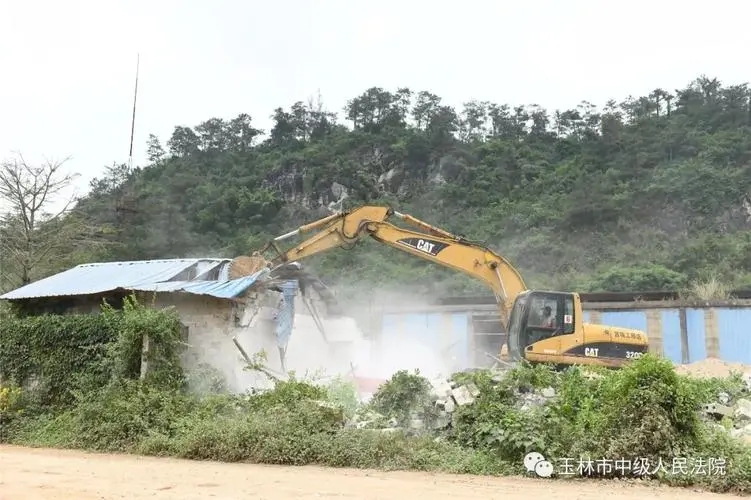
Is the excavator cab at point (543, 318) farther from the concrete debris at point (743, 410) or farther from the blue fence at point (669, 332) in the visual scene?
the blue fence at point (669, 332)

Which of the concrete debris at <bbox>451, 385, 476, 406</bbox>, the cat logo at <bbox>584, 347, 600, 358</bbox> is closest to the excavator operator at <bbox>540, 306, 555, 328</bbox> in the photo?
the cat logo at <bbox>584, 347, 600, 358</bbox>

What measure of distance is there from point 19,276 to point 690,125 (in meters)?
44.1

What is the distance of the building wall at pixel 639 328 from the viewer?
63.0 feet

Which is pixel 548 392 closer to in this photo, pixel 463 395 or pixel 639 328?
pixel 463 395

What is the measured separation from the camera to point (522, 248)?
39094mm

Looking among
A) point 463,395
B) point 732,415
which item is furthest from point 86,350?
point 732,415

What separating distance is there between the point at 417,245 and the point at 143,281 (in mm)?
5848

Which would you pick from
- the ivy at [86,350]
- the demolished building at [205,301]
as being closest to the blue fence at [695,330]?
the demolished building at [205,301]

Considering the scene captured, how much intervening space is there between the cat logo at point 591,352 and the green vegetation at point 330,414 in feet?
6.90

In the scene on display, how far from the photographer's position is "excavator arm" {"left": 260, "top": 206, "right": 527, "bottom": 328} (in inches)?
550

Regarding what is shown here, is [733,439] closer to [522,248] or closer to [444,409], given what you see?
[444,409]

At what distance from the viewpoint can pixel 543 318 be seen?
41.2 feet

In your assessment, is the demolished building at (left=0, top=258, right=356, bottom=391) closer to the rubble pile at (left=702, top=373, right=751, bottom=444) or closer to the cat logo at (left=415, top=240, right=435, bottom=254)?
the cat logo at (left=415, top=240, right=435, bottom=254)

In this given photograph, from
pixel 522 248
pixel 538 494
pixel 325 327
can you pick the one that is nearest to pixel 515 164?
pixel 522 248
